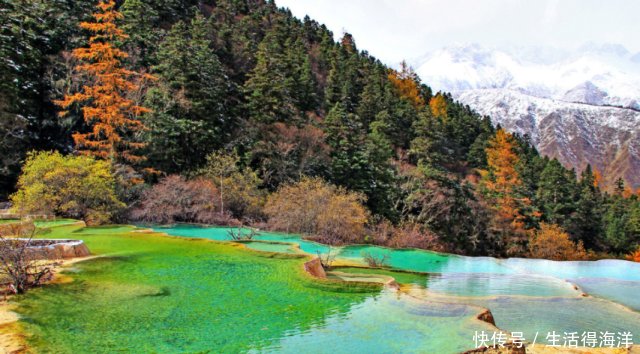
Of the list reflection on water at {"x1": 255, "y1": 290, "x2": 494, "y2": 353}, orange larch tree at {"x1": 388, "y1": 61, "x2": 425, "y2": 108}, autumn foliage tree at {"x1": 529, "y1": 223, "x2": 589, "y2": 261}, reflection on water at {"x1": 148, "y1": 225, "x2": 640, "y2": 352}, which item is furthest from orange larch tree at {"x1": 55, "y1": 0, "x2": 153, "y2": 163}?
orange larch tree at {"x1": 388, "y1": 61, "x2": 425, "y2": 108}

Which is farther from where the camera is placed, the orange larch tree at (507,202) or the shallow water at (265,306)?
the orange larch tree at (507,202)

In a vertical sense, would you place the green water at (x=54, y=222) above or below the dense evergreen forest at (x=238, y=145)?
below

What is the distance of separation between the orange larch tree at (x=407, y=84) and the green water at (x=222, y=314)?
2136 inches

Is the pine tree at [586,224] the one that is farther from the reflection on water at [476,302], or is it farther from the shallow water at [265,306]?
the shallow water at [265,306]

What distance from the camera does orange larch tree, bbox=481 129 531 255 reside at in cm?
3647

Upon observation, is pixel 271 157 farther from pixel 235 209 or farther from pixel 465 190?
pixel 465 190

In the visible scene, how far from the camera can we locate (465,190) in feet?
110

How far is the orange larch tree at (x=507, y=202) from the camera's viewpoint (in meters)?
36.5

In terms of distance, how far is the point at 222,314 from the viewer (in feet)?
27.0

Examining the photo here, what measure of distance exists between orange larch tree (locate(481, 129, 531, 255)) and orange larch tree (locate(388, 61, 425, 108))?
1671 centimetres

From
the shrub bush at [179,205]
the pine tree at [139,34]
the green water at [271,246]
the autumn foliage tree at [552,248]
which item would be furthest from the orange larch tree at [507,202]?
the pine tree at [139,34]

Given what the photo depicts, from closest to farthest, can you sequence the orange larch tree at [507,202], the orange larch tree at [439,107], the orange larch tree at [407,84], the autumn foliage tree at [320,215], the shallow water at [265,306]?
the shallow water at [265,306]
the autumn foliage tree at [320,215]
the orange larch tree at [507,202]
the orange larch tree at [439,107]
the orange larch tree at [407,84]

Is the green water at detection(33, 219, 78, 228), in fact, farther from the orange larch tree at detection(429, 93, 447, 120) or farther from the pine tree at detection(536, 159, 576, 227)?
the orange larch tree at detection(429, 93, 447, 120)

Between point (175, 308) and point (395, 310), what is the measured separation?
4.48 m
